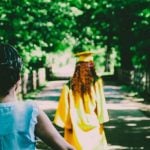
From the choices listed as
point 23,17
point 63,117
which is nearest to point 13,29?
point 23,17

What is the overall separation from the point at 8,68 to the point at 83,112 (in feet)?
17.8

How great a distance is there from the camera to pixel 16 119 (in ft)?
8.98

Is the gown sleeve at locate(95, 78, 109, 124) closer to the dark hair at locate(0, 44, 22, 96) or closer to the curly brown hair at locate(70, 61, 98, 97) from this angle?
the curly brown hair at locate(70, 61, 98, 97)

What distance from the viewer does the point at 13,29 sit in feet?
59.2

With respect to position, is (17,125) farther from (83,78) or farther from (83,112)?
(83,78)

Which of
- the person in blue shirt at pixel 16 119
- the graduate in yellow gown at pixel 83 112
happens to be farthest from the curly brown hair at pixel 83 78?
the person in blue shirt at pixel 16 119

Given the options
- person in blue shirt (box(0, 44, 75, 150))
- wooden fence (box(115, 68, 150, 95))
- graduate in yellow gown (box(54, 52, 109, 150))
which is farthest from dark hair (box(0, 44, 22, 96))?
wooden fence (box(115, 68, 150, 95))

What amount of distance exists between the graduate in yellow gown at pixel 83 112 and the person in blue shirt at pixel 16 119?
17.2ft

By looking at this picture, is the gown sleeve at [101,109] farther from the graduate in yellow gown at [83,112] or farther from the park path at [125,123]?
the park path at [125,123]

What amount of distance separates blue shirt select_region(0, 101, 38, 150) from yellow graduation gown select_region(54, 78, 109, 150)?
529 centimetres

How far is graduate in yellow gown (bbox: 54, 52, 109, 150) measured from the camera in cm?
810

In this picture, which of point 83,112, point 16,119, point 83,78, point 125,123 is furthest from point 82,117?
point 125,123

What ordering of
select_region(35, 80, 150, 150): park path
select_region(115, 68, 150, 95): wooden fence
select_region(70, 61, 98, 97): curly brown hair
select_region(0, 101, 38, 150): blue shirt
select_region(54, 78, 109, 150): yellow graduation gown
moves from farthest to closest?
select_region(115, 68, 150, 95): wooden fence < select_region(35, 80, 150, 150): park path < select_region(70, 61, 98, 97): curly brown hair < select_region(54, 78, 109, 150): yellow graduation gown < select_region(0, 101, 38, 150): blue shirt

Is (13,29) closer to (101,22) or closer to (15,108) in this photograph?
(15,108)
